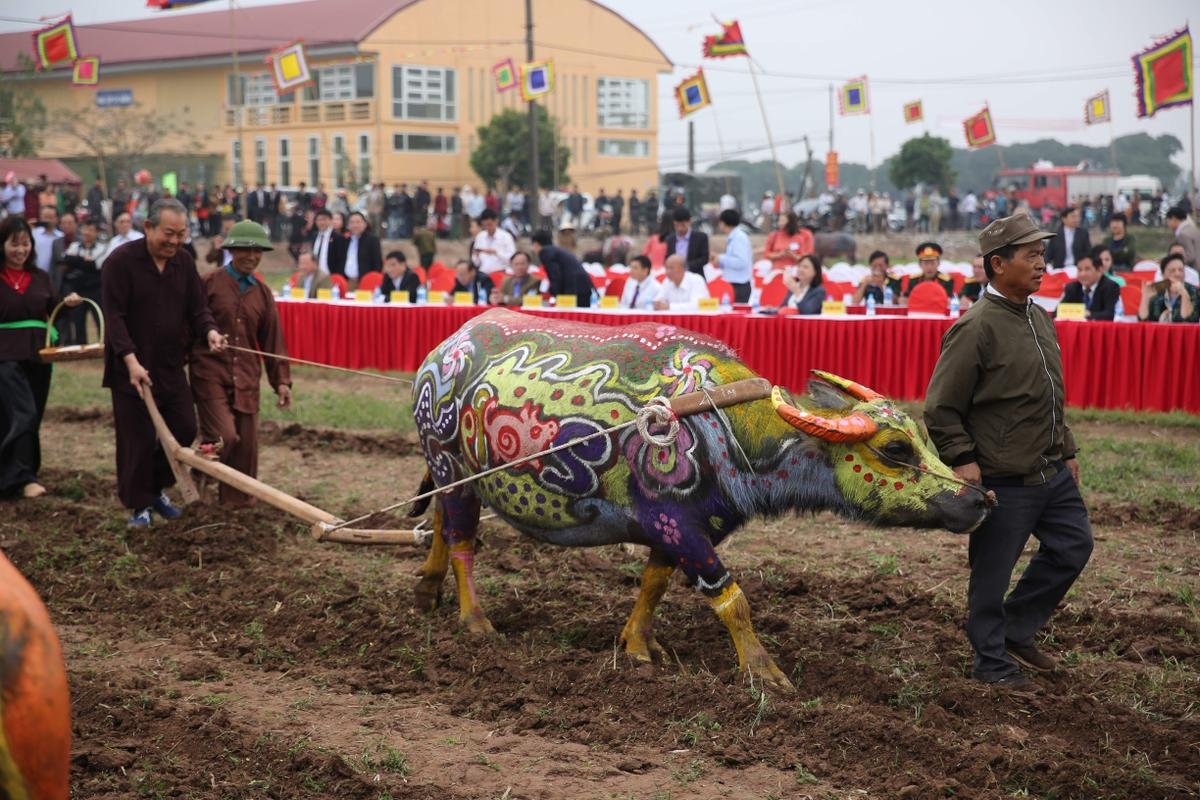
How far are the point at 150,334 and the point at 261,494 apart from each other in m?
1.65

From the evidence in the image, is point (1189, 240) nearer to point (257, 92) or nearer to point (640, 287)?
point (640, 287)

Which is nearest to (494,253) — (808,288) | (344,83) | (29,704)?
(808,288)

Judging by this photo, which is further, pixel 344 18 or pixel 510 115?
pixel 344 18

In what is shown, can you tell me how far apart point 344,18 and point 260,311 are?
4257 cm

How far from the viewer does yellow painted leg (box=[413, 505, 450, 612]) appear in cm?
683

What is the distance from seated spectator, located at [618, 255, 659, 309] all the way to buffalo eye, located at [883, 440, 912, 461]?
28.7 feet

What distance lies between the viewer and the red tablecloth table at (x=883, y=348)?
1132 centimetres

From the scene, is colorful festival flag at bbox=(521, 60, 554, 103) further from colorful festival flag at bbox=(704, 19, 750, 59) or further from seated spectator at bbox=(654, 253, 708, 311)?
seated spectator at bbox=(654, 253, 708, 311)

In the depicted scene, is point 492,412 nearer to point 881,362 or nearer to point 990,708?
point 990,708

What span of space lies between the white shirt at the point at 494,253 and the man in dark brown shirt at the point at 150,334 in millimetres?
9515

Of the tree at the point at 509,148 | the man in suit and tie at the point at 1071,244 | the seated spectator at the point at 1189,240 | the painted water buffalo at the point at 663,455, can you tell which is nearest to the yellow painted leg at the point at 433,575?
the painted water buffalo at the point at 663,455

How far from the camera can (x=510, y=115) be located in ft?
145

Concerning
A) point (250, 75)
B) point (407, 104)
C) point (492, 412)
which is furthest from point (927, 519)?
point (250, 75)

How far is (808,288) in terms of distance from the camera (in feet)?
43.0
